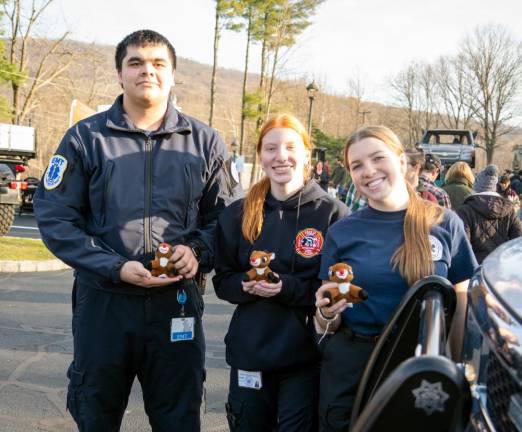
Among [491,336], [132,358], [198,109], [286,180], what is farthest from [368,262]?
[198,109]

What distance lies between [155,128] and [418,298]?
5.23ft

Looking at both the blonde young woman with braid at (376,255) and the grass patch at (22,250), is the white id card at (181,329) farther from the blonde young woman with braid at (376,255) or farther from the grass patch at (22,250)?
the grass patch at (22,250)

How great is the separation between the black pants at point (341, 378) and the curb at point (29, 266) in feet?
23.8

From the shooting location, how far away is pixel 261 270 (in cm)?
243

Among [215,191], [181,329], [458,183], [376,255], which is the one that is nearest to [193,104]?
[458,183]

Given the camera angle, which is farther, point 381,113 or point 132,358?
point 381,113

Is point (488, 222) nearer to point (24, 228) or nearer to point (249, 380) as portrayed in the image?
point (249, 380)

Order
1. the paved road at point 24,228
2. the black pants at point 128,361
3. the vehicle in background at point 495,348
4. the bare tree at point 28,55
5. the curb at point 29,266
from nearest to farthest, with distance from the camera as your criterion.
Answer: the vehicle in background at point 495,348
the black pants at point 128,361
the curb at point 29,266
the paved road at point 24,228
the bare tree at point 28,55

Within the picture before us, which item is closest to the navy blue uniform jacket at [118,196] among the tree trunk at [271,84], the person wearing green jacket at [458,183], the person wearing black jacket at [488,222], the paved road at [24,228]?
the person wearing black jacket at [488,222]

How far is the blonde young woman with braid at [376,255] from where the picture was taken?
7.24ft

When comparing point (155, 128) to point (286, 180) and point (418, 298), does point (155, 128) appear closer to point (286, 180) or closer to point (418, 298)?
point (286, 180)

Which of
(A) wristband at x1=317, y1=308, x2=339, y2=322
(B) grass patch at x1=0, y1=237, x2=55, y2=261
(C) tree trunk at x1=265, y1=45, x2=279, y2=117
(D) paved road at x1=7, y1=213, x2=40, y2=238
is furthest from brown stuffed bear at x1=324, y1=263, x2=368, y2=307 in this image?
(C) tree trunk at x1=265, y1=45, x2=279, y2=117

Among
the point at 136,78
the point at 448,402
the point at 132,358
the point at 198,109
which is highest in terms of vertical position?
the point at 198,109

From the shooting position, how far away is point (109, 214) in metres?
2.61
